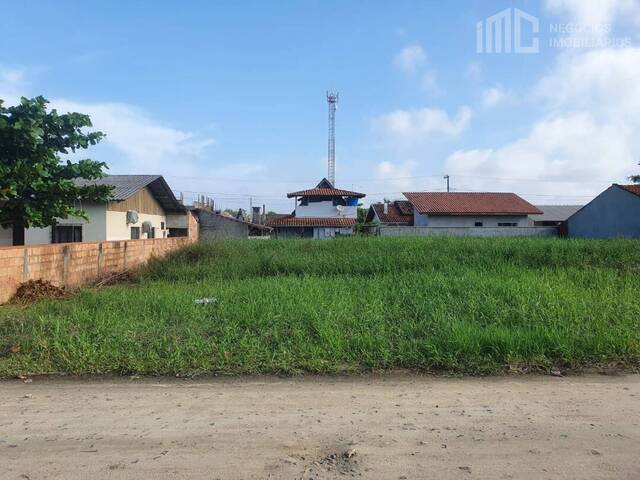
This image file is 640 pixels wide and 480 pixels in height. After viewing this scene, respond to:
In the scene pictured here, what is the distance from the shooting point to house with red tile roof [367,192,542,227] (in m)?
38.3

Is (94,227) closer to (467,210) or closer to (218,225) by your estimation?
(218,225)

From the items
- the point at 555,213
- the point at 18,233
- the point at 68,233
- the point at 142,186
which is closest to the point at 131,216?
the point at 142,186

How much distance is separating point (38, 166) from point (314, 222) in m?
32.5

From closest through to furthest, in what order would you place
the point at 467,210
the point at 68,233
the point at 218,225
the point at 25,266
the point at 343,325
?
1. the point at 343,325
2. the point at 25,266
3. the point at 68,233
4. the point at 218,225
5. the point at 467,210

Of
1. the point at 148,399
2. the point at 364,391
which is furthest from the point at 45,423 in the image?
the point at 364,391

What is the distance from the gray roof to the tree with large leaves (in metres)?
45.5

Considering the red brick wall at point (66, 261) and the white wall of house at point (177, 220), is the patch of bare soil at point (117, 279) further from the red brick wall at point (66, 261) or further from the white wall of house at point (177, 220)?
the white wall of house at point (177, 220)

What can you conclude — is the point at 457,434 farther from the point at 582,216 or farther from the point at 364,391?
the point at 582,216

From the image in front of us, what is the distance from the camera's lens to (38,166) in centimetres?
940

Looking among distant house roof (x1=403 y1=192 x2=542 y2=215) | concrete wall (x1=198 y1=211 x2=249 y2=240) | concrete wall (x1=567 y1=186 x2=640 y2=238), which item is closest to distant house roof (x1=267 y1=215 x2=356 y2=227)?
concrete wall (x1=198 y1=211 x2=249 y2=240)

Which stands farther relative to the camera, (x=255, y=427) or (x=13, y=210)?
(x=13, y=210)

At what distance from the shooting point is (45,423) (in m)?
3.67

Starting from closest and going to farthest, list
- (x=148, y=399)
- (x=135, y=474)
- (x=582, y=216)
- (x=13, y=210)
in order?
(x=135, y=474)
(x=148, y=399)
(x=13, y=210)
(x=582, y=216)

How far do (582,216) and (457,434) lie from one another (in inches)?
1208
